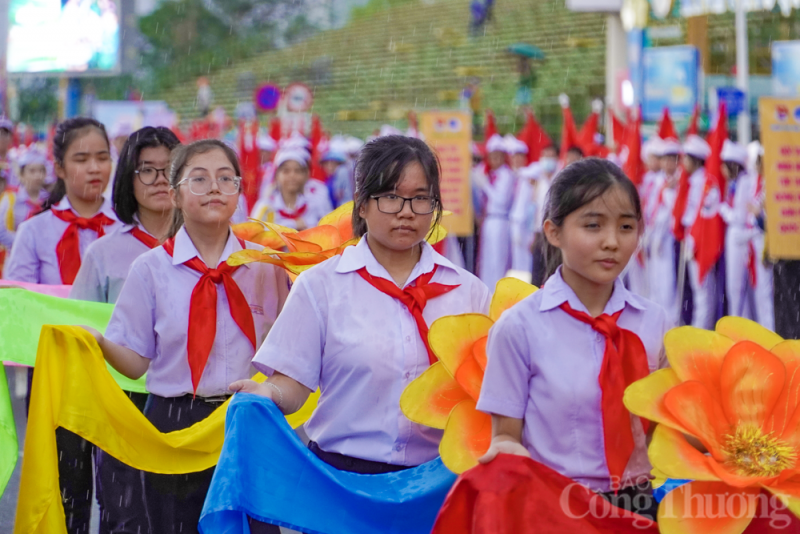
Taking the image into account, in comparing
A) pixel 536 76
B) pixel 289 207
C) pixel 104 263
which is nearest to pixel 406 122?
pixel 536 76

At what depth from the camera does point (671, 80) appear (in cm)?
2020

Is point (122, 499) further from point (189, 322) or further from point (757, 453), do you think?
point (757, 453)

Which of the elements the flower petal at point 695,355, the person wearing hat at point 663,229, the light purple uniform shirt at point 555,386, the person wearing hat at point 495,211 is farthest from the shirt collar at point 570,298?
the person wearing hat at point 495,211

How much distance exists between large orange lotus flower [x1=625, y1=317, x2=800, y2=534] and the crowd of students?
93 mm

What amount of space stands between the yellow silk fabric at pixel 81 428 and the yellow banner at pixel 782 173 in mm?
6356

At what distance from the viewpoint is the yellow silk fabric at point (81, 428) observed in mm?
3678

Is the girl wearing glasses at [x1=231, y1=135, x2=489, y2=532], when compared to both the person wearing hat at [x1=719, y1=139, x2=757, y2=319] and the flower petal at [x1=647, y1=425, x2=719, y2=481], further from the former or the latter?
the person wearing hat at [x1=719, y1=139, x2=757, y2=319]

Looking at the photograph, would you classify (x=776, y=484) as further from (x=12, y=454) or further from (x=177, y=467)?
(x=12, y=454)

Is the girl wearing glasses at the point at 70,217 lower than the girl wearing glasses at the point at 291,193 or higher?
lower

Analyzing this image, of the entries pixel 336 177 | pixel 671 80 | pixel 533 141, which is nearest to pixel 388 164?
pixel 533 141

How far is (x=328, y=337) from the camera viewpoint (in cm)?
309

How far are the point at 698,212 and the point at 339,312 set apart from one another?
941cm

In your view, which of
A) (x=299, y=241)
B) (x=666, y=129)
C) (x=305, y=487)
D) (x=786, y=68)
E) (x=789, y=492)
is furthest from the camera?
(x=786, y=68)

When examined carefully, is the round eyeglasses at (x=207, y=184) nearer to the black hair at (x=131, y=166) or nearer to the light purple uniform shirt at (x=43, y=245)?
the black hair at (x=131, y=166)
